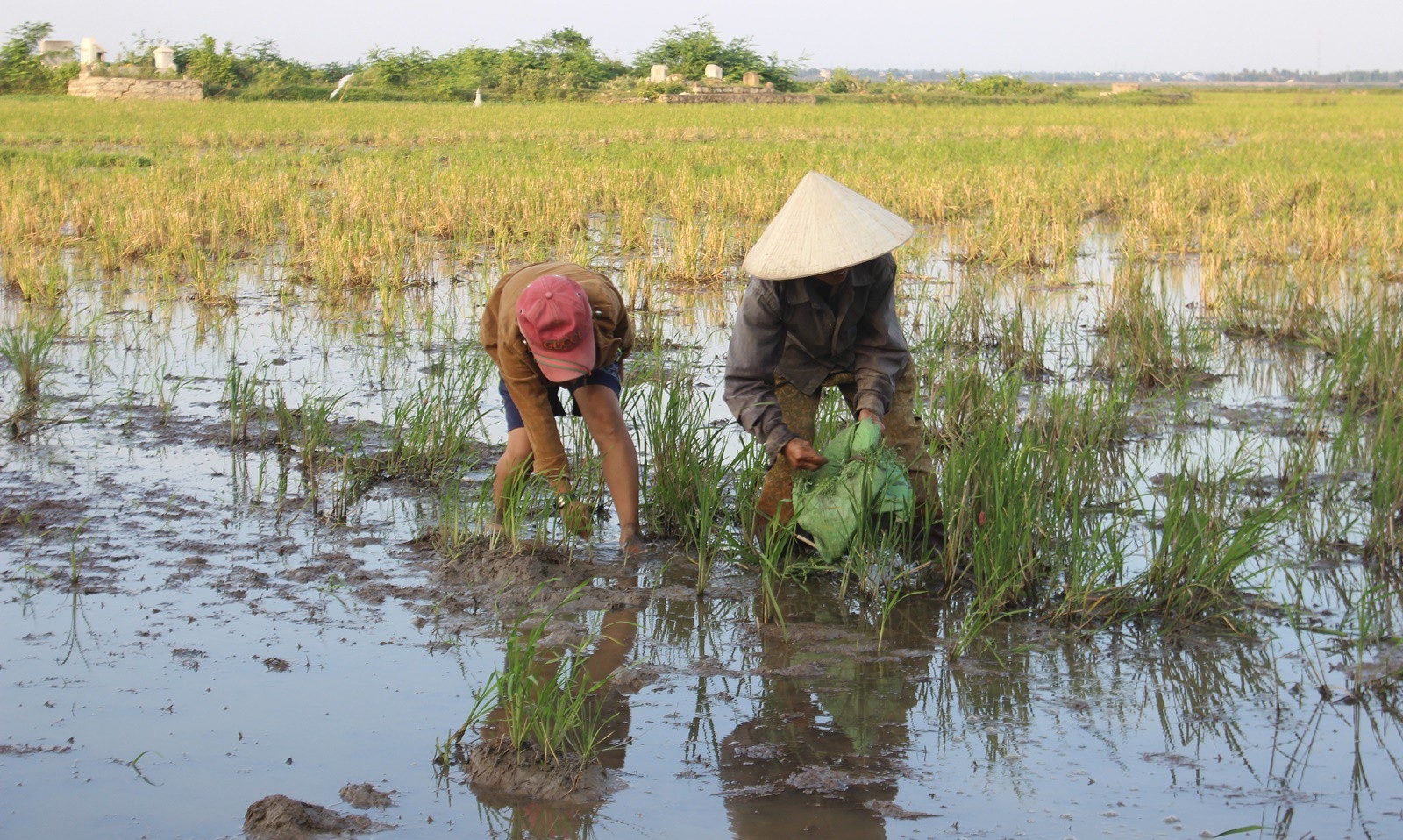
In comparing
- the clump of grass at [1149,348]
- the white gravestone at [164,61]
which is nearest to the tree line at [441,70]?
the white gravestone at [164,61]

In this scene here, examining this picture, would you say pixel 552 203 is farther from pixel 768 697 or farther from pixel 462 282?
pixel 768 697

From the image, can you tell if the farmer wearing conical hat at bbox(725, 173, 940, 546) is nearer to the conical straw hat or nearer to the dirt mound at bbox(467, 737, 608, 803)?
the conical straw hat

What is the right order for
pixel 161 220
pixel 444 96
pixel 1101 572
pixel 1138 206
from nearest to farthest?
pixel 1101 572, pixel 161 220, pixel 1138 206, pixel 444 96

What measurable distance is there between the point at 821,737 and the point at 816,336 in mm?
1235

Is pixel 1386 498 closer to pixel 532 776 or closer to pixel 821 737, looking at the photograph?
pixel 821 737

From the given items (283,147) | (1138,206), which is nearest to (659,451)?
(1138,206)

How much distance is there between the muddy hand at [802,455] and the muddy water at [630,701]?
361mm

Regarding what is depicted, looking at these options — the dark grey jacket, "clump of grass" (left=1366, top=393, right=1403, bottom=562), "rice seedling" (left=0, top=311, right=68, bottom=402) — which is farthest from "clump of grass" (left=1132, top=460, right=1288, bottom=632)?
"rice seedling" (left=0, top=311, right=68, bottom=402)

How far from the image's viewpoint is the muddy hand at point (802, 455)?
130 inches

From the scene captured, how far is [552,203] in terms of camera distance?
9.80 m

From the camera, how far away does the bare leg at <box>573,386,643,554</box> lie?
3.50 metres

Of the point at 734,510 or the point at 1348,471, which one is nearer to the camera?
the point at 734,510

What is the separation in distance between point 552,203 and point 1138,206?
5.08 m

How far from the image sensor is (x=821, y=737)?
2.56 metres
